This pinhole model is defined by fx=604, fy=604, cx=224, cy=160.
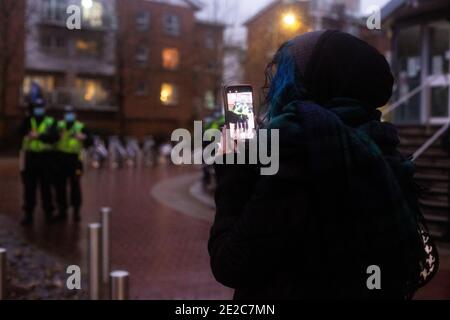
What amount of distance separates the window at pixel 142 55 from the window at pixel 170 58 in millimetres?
1806

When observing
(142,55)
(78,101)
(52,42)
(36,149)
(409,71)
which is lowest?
(36,149)

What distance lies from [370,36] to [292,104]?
31.5 metres

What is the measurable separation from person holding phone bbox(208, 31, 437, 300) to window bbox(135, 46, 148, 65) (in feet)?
130

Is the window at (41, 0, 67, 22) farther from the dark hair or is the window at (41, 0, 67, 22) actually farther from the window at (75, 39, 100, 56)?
the dark hair

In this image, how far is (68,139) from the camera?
968 centimetres

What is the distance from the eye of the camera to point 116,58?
39.7 metres

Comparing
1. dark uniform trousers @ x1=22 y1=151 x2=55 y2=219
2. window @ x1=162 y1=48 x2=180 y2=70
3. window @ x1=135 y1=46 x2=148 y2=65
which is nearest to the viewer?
dark uniform trousers @ x1=22 y1=151 x2=55 y2=219

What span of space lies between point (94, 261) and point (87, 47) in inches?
1477

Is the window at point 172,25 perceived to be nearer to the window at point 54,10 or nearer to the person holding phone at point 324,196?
the window at point 54,10

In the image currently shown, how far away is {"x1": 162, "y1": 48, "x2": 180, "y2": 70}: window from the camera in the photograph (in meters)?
43.2

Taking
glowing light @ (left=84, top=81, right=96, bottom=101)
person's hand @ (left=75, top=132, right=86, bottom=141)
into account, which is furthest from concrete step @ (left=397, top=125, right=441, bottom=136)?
glowing light @ (left=84, top=81, right=96, bottom=101)

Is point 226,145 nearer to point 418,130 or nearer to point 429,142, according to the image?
point 429,142

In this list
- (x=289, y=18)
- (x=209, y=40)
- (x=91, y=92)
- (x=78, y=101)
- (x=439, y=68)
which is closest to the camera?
(x=439, y=68)

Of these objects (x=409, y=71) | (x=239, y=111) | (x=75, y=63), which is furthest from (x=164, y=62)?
(x=239, y=111)
